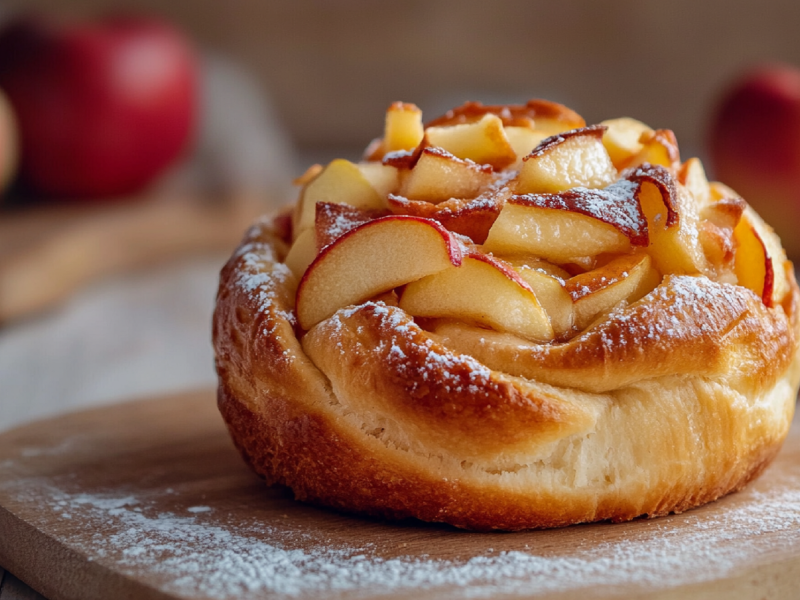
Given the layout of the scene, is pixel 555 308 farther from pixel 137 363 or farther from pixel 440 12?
pixel 440 12

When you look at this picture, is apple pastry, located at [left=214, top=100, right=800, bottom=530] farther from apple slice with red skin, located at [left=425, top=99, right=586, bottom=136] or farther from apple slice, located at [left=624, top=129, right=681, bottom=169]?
apple slice with red skin, located at [left=425, top=99, right=586, bottom=136]

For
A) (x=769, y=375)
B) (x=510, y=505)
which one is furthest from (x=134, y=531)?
(x=769, y=375)

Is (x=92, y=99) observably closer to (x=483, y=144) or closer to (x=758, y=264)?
(x=483, y=144)

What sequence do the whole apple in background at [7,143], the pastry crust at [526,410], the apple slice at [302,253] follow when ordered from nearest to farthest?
the pastry crust at [526,410], the apple slice at [302,253], the whole apple in background at [7,143]

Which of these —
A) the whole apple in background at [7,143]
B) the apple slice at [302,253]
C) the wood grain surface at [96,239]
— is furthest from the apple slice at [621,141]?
Result: the whole apple in background at [7,143]

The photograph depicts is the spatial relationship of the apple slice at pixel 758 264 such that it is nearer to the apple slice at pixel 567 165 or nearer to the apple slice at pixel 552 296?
the apple slice at pixel 567 165
